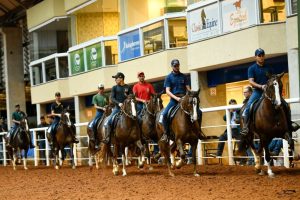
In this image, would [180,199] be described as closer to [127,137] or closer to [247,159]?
[127,137]

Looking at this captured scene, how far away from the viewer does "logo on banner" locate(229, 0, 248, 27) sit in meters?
24.7

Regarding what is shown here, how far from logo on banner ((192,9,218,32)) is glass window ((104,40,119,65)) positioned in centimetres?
885

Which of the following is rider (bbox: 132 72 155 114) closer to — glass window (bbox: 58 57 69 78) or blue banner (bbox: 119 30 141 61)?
blue banner (bbox: 119 30 141 61)

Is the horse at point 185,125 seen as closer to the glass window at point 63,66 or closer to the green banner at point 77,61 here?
the green banner at point 77,61

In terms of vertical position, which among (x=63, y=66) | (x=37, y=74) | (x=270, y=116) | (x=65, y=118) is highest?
(x=63, y=66)

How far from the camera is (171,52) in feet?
97.2

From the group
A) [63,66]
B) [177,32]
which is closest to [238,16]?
[177,32]

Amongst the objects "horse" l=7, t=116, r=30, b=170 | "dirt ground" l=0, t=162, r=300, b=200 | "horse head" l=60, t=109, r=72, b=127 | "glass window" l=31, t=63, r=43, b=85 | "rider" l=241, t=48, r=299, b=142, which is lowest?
"dirt ground" l=0, t=162, r=300, b=200

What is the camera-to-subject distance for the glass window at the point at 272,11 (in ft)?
77.6

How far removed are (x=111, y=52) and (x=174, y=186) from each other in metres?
21.5

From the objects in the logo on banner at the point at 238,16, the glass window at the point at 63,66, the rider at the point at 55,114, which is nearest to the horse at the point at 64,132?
the rider at the point at 55,114

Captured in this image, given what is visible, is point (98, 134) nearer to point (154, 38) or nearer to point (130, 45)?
point (154, 38)

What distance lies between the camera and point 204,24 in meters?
27.1

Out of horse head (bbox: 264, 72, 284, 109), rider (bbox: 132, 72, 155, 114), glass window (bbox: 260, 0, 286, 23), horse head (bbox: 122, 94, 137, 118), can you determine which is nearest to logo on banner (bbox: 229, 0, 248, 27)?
glass window (bbox: 260, 0, 286, 23)
